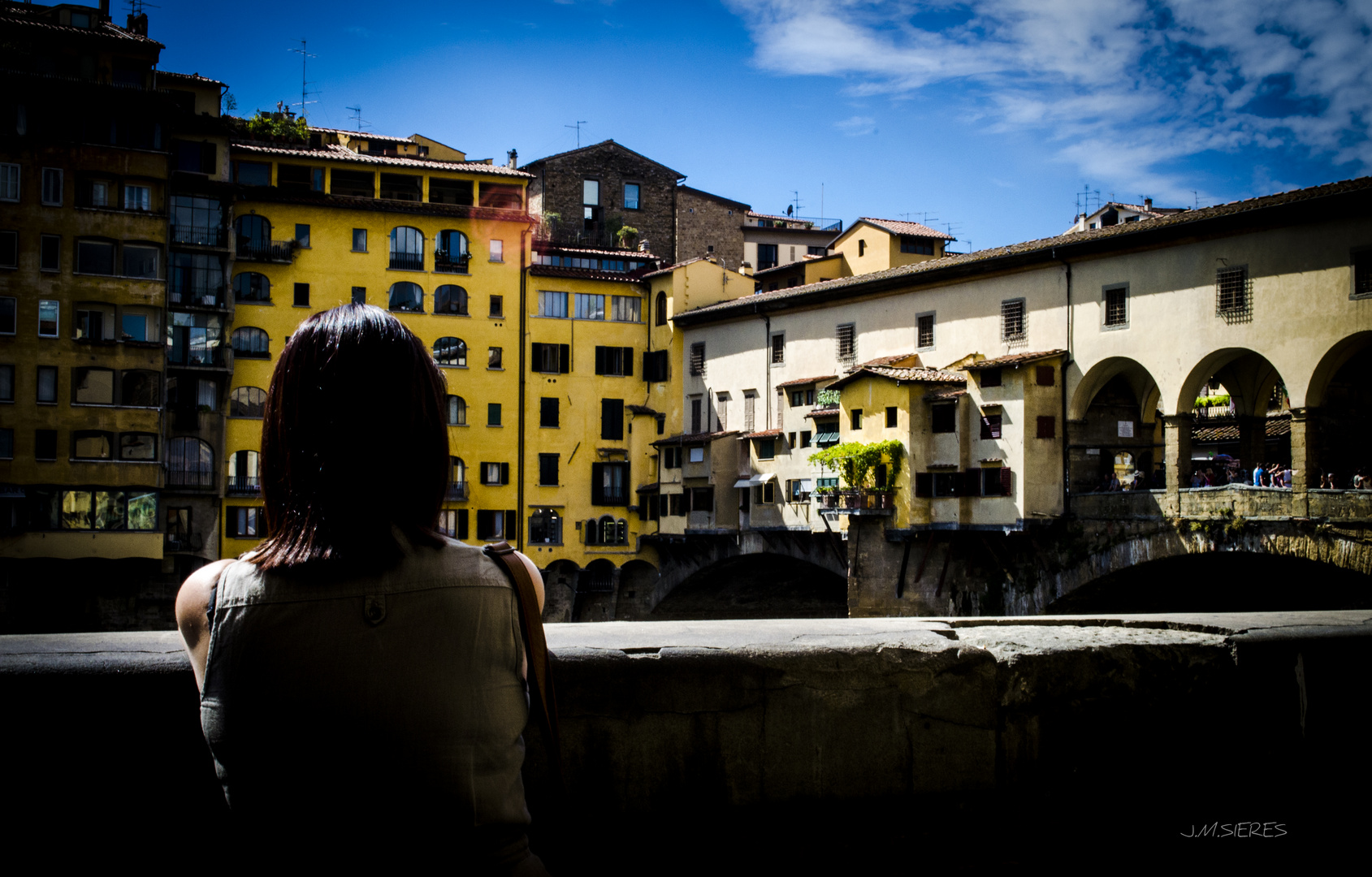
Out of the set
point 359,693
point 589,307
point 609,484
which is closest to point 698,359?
point 589,307

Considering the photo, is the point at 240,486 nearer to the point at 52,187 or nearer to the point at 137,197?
the point at 137,197

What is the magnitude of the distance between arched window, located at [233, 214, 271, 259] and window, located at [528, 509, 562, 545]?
13.8 m

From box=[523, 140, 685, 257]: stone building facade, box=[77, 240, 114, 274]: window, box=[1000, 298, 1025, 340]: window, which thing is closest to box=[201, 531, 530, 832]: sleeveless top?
box=[1000, 298, 1025, 340]: window

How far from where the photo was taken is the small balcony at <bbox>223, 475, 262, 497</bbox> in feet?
136

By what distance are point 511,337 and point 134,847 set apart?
1753 inches

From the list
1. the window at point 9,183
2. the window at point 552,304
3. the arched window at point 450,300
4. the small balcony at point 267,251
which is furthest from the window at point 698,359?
the window at point 9,183

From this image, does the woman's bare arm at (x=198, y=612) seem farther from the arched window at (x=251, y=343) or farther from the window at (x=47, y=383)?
the arched window at (x=251, y=343)

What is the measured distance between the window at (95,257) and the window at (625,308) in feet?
59.0

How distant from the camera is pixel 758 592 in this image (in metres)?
46.6

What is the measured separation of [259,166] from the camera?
147 ft

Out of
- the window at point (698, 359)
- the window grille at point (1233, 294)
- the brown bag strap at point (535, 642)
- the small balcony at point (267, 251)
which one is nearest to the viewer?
the brown bag strap at point (535, 642)

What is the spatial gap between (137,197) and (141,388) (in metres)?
6.39

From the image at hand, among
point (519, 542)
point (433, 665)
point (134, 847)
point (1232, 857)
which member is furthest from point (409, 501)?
point (519, 542)

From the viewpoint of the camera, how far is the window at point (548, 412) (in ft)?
153
